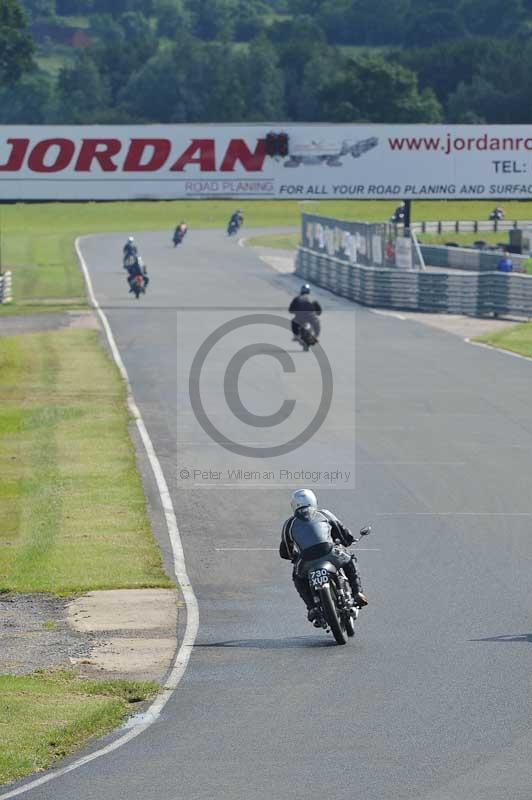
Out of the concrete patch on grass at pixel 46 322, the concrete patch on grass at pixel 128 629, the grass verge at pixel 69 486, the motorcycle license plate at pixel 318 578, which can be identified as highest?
the motorcycle license plate at pixel 318 578

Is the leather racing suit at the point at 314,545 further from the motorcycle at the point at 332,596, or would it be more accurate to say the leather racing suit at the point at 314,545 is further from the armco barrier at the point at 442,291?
the armco barrier at the point at 442,291

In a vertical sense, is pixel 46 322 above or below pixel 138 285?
below

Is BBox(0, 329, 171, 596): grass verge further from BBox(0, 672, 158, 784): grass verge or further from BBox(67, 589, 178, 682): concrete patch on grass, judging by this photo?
BBox(0, 672, 158, 784): grass verge

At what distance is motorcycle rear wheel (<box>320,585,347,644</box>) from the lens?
14172 mm

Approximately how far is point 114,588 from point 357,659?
4.10 m

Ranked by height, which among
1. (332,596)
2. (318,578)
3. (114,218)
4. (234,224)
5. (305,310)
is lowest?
(114,218)

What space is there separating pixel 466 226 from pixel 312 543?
256 feet

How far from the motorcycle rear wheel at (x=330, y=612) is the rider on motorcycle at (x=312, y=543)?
6.5 inches

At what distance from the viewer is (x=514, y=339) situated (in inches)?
1642

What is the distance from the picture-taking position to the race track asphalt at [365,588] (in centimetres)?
1048

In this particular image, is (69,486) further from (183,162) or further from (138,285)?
(138,285)

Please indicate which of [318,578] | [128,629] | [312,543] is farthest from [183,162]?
[318,578]

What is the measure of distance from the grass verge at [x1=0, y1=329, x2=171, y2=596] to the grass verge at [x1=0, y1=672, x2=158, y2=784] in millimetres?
3784

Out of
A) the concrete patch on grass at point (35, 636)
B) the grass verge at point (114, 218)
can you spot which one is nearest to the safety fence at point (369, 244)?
the grass verge at point (114, 218)
